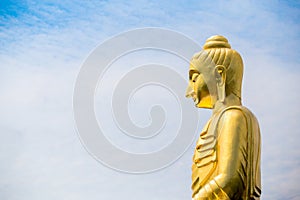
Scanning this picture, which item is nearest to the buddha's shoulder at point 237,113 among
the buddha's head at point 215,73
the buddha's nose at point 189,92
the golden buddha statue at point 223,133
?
the golden buddha statue at point 223,133

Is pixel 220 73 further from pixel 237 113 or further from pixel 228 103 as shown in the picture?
pixel 237 113

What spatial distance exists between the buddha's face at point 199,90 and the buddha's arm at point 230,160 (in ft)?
2.07

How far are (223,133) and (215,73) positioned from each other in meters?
0.99

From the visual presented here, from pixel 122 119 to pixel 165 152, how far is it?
37.7 inches

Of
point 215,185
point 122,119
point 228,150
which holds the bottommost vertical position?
point 215,185

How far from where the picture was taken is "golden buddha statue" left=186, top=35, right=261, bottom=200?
7.24 meters

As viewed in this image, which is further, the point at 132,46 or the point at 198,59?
the point at 132,46

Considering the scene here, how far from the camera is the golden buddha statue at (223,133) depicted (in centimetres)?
724

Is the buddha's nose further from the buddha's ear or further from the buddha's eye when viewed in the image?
the buddha's ear

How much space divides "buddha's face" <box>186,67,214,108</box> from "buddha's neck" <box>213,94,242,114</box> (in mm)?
133

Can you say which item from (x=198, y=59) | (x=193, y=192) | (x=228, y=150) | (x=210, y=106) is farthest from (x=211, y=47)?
(x=193, y=192)

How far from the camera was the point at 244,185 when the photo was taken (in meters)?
7.24

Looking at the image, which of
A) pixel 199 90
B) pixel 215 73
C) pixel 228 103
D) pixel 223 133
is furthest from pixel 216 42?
pixel 223 133

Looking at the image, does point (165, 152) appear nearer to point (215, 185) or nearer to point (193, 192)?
point (193, 192)
